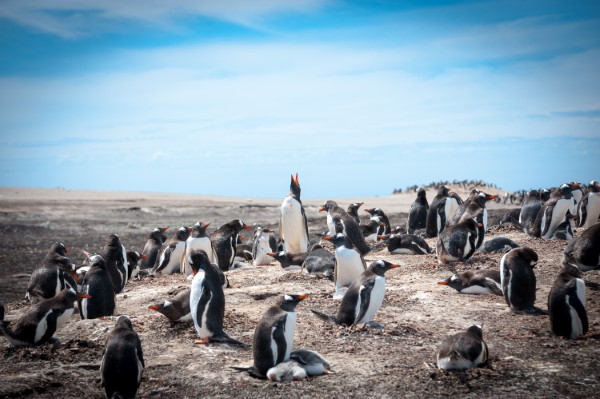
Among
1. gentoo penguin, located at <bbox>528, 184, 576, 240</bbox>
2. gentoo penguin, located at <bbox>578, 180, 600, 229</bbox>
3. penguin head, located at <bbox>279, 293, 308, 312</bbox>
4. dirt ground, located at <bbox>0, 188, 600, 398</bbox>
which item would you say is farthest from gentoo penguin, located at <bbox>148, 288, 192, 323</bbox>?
gentoo penguin, located at <bbox>578, 180, 600, 229</bbox>

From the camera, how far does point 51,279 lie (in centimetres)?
977

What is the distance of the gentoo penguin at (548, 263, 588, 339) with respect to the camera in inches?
273

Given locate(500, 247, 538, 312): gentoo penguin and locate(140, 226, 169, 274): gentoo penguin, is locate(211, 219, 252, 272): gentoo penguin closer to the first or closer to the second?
locate(140, 226, 169, 274): gentoo penguin

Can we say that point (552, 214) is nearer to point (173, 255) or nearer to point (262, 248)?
point (262, 248)

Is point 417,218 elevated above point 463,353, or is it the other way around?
point 417,218

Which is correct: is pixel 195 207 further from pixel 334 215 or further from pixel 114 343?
pixel 114 343

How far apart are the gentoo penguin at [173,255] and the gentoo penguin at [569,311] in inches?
303

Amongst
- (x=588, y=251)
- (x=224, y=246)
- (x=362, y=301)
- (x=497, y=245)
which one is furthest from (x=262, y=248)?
(x=588, y=251)

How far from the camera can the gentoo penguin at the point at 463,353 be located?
6035 millimetres

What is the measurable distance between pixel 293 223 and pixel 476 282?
541 centimetres

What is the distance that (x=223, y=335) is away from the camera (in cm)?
726

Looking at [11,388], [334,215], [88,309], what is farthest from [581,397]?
[334,215]

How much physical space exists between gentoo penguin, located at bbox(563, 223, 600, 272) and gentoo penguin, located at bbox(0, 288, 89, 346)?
7.53 metres

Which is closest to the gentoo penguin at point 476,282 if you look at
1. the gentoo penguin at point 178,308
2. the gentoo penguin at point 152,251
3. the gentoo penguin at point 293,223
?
the gentoo penguin at point 178,308
